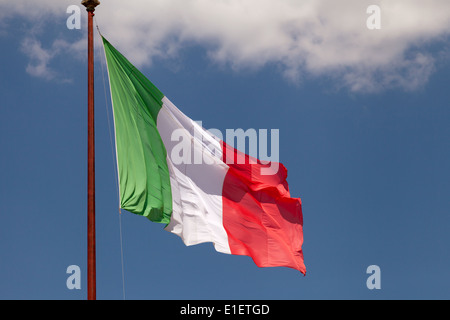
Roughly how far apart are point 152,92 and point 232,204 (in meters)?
4.85

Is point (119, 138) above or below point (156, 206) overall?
above

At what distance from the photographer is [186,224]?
25531mm

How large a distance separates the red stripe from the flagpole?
5392 mm

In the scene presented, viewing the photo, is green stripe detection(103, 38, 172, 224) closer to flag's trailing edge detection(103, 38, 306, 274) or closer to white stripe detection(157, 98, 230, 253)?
flag's trailing edge detection(103, 38, 306, 274)

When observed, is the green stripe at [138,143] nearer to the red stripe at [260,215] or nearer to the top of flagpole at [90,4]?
the top of flagpole at [90,4]

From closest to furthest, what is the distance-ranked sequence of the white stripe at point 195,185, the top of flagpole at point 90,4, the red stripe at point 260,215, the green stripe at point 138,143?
the green stripe at point 138,143 → the top of flagpole at point 90,4 → the white stripe at point 195,185 → the red stripe at point 260,215

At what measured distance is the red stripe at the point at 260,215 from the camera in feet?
87.4

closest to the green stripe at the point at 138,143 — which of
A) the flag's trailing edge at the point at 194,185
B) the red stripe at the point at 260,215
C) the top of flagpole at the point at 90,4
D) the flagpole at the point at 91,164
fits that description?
the flag's trailing edge at the point at 194,185

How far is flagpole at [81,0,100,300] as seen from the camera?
2228 cm

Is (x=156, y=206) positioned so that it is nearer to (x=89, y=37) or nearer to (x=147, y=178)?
(x=147, y=178)

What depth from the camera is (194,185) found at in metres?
26.8

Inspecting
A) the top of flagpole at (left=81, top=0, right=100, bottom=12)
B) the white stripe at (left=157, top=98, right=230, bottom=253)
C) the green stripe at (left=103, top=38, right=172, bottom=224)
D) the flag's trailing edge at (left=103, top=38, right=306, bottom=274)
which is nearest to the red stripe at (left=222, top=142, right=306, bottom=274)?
the flag's trailing edge at (left=103, top=38, right=306, bottom=274)

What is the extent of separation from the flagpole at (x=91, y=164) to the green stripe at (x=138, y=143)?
30.0 inches
